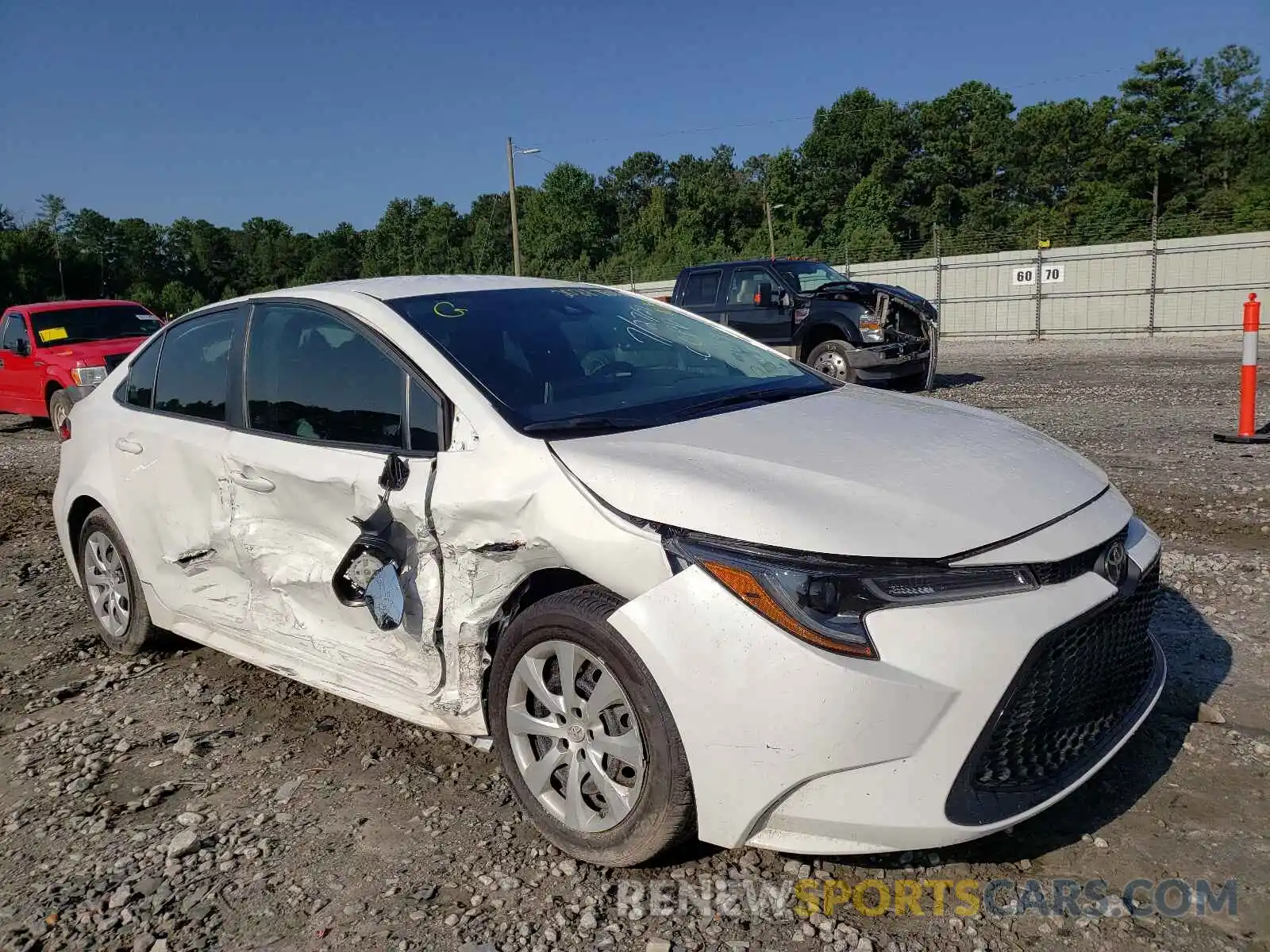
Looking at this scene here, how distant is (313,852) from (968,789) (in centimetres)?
186

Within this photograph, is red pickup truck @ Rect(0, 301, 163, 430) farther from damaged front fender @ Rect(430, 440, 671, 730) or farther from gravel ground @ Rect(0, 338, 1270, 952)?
damaged front fender @ Rect(430, 440, 671, 730)

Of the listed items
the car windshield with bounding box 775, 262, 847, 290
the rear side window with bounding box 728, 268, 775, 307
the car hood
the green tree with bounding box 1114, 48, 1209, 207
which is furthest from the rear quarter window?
the green tree with bounding box 1114, 48, 1209, 207

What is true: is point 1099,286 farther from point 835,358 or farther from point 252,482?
point 252,482

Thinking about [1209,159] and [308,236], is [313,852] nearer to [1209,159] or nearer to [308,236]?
[1209,159]

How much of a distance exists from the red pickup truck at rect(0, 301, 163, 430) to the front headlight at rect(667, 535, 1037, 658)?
Answer: 11.7 m

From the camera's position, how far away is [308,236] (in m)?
102

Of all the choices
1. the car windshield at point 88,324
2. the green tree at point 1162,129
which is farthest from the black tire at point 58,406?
the green tree at point 1162,129

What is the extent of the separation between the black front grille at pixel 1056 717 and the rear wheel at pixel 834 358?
974 centimetres

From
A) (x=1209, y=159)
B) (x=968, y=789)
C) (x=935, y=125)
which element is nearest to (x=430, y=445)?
(x=968, y=789)

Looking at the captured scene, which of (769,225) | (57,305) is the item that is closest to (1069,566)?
(57,305)

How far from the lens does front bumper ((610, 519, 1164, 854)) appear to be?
221 cm

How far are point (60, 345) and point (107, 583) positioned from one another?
30.6 feet

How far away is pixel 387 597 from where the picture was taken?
302cm

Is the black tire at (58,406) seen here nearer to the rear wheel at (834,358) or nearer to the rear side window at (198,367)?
the rear side window at (198,367)
